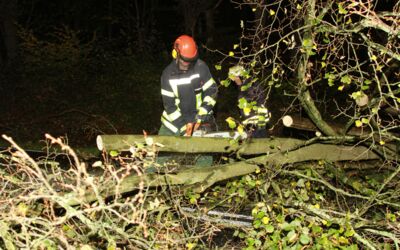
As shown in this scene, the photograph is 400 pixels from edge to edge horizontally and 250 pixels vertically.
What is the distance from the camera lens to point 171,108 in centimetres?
621

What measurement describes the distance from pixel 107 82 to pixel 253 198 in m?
8.96

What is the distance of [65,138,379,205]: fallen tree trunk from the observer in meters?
4.28

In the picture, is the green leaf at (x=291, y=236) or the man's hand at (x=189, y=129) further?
the man's hand at (x=189, y=129)

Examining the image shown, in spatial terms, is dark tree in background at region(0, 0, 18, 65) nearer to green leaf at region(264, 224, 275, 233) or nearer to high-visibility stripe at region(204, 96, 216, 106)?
high-visibility stripe at region(204, 96, 216, 106)

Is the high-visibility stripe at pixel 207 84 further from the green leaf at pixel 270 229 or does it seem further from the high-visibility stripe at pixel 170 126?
the green leaf at pixel 270 229

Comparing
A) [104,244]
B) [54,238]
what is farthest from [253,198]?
[54,238]

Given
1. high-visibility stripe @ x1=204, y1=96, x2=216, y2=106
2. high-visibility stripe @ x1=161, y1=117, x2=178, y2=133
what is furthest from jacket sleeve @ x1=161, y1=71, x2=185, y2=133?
high-visibility stripe @ x1=204, y1=96, x2=216, y2=106

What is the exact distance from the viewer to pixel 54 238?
3.46 metres

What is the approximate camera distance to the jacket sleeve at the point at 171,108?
618 cm

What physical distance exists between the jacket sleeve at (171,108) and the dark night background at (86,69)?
408 centimetres

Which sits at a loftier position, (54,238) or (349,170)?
(54,238)

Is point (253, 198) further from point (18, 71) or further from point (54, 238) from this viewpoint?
point (18, 71)

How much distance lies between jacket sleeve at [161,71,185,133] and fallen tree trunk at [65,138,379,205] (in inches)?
58.5

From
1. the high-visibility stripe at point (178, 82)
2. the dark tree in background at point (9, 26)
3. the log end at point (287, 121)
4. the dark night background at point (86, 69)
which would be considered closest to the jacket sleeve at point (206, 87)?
the high-visibility stripe at point (178, 82)
